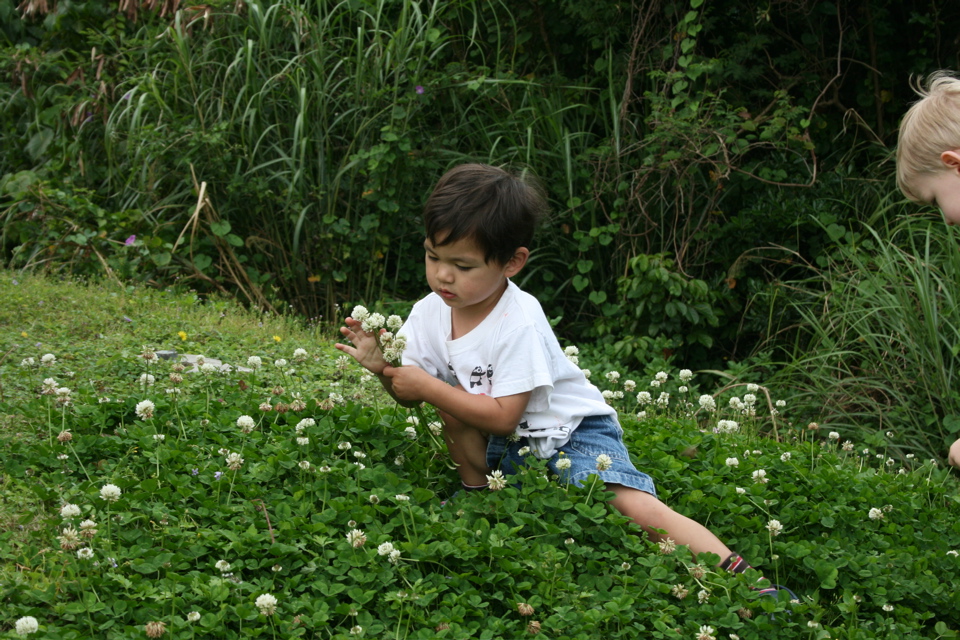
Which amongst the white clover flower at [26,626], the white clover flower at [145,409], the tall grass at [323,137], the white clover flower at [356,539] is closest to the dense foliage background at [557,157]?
the tall grass at [323,137]

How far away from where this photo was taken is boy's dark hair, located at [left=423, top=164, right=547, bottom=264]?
3.12m

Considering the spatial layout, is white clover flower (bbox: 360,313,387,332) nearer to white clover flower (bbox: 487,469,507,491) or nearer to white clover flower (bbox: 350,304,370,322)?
white clover flower (bbox: 350,304,370,322)

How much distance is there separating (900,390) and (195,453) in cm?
380

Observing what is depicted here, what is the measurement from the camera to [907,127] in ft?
10.2

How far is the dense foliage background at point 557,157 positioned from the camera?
251 inches

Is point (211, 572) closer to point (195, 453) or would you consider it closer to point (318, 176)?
point (195, 453)

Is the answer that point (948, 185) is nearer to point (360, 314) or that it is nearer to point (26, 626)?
point (360, 314)

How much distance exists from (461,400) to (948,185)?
1.65 meters

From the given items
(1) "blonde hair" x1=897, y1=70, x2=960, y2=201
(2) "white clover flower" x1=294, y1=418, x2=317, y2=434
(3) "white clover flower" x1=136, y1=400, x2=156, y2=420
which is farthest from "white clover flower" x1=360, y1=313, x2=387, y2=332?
(1) "blonde hair" x1=897, y1=70, x2=960, y2=201

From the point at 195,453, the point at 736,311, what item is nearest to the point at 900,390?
the point at 736,311

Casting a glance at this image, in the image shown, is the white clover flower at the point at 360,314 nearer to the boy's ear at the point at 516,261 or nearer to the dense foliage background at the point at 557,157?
the boy's ear at the point at 516,261

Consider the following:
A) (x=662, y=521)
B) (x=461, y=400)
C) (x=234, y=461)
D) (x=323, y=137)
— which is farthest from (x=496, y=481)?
(x=323, y=137)

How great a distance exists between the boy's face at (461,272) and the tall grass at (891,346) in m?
2.65

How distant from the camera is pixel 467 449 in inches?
129
